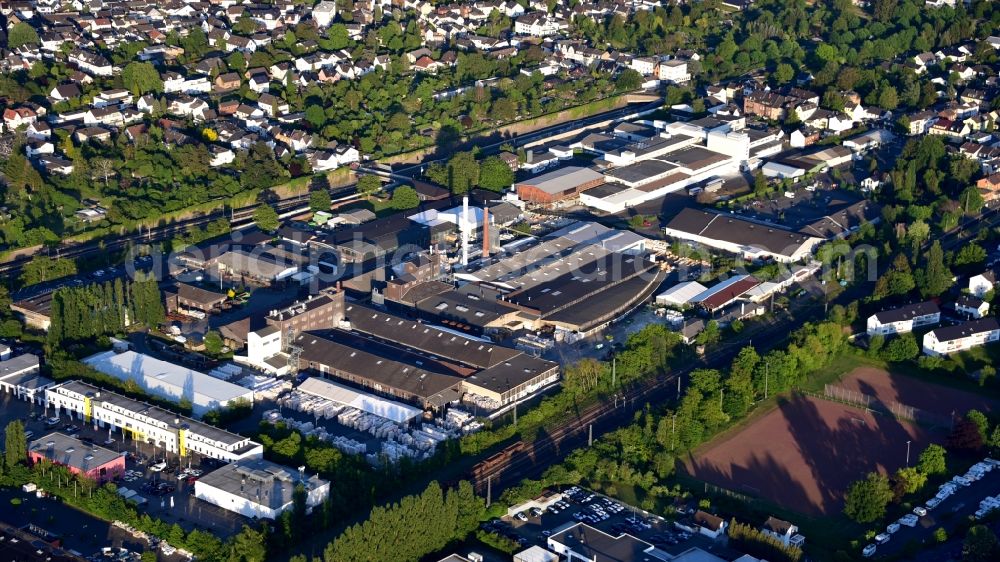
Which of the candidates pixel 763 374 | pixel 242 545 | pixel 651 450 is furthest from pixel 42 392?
pixel 763 374

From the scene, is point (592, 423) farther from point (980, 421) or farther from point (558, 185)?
point (558, 185)

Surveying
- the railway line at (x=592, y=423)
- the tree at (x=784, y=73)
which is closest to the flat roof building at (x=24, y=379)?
the railway line at (x=592, y=423)

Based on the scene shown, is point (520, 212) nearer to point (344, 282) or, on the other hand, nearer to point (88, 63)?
point (344, 282)

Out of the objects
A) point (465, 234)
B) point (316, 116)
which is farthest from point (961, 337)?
point (316, 116)

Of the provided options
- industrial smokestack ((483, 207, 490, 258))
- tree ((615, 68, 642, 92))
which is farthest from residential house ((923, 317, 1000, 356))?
tree ((615, 68, 642, 92))

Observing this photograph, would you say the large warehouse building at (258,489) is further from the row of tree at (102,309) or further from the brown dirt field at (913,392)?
the brown dirt field at (913,392)

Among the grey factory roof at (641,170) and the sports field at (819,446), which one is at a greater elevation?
the grey factory roof at (641,170)
